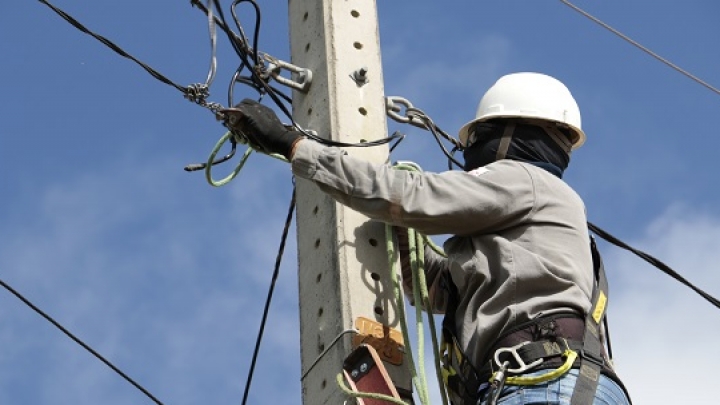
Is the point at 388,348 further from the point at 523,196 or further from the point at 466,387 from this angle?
the point at 523,196

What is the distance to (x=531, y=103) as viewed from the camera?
5020 mm

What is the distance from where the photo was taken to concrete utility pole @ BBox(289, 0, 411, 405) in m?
4.71

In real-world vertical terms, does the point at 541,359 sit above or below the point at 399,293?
below

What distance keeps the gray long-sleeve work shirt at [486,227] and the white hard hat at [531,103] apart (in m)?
0.35

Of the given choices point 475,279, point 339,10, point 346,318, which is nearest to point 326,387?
point 346,318

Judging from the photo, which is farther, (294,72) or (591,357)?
(294,72)

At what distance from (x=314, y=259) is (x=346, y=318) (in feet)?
1.13

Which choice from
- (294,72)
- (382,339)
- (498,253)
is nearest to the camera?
(498,253)

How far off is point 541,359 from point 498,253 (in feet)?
1.25

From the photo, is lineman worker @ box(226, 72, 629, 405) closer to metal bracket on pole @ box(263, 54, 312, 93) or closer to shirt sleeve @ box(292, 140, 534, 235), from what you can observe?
shirt sleeve @ box(292, 140, 534, 235)

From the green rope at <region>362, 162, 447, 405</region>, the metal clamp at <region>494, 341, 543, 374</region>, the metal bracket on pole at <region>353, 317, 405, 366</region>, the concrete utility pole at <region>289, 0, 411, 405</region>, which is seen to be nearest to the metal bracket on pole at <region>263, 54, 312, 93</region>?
the concrete utility pole at <region>289, 0, 411, 405</region>

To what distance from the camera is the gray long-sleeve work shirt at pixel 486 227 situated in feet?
14.7

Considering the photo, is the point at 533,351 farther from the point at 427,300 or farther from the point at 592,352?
the point at 427,300

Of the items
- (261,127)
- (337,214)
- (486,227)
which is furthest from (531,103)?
(261,127)
